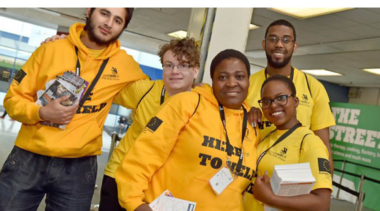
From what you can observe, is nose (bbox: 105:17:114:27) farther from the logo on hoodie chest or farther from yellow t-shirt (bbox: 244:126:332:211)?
yellow t-shirt (bbox: 244:126:332:211)

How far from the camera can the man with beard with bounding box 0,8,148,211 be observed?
6.57 feet

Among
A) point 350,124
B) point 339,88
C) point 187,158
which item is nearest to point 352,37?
point 350,124

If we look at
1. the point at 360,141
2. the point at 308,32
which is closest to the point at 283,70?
the point at 308,32

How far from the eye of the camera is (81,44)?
217cm

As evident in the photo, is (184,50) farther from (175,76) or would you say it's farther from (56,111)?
(56,111)

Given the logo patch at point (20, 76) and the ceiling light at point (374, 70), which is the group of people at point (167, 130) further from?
the ceiling light at point (374, 70)

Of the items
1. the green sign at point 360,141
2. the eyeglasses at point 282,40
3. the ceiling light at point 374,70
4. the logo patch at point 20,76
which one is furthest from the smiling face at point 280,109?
the ceiling light at point 374,70

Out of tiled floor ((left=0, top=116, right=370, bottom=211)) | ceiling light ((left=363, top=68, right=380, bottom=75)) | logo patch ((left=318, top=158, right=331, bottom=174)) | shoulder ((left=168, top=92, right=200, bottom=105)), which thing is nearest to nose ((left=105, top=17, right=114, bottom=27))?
shoulder ((left=168, top=92, right=200, bottom=105))

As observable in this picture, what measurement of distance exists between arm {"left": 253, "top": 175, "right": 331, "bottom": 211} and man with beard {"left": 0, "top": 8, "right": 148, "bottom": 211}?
108 cm

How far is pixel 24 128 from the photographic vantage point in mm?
2123

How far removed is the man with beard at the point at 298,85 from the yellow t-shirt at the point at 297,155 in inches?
19.9

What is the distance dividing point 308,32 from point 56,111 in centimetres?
748

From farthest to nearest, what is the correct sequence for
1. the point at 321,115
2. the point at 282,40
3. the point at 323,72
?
the point at 323,72 → the point at 282,40 → the point at 321,115

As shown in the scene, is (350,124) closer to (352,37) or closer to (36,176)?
(352,37)
